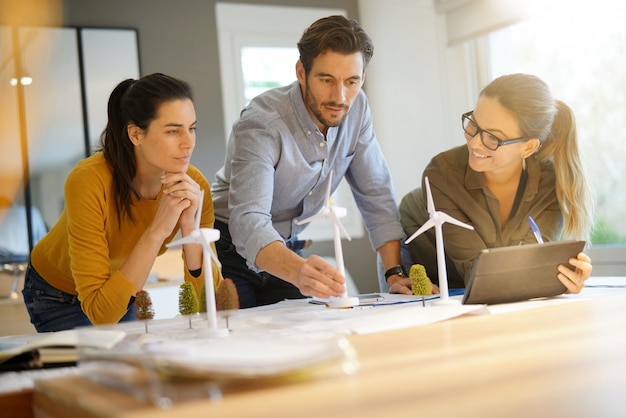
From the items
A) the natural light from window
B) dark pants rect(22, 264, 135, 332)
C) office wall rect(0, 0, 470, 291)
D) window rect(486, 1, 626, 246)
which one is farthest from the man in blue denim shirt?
the natural light from window

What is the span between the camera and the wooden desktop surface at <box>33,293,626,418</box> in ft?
2.65

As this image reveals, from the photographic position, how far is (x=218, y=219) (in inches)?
102

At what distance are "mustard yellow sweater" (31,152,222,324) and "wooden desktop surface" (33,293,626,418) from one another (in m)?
0.89

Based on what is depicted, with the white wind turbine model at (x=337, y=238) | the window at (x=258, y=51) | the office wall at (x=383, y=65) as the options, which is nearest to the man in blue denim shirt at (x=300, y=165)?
the white wind turbine model at (x=337, y=238)

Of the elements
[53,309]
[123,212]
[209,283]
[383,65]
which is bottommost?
[53,309]

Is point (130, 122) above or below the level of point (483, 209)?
above

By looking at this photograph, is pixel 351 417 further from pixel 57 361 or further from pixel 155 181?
pixel 155 181

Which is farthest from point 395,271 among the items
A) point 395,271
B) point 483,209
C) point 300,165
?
point 300,165

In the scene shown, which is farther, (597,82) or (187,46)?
(187,46)

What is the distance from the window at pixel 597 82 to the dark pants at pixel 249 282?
5.78 ft

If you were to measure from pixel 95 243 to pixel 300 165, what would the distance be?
69 centimetres

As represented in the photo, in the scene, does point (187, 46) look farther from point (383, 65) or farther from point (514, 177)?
point (514, 177)

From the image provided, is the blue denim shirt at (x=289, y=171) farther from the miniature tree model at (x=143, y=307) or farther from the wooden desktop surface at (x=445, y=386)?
the wooden desktop surface at (x=445, y=386)

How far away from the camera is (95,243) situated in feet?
6.59
